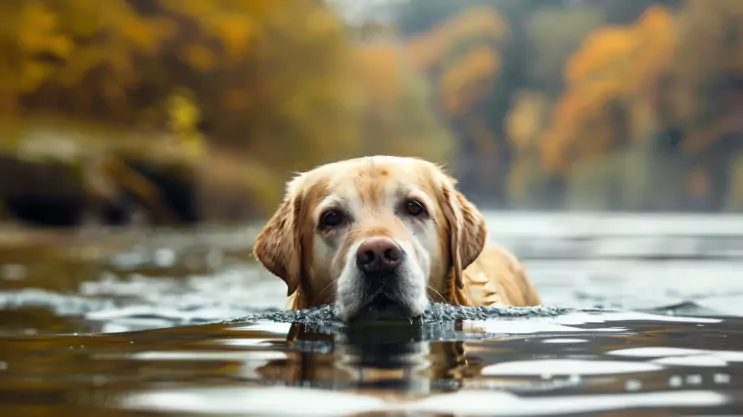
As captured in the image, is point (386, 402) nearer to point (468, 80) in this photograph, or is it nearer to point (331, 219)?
point (331, 219)

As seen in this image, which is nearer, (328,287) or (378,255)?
(378,255)

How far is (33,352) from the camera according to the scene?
4633 mm

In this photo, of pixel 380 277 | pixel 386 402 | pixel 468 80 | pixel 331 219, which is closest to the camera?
pixel 386 402

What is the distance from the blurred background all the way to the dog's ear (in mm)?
18220

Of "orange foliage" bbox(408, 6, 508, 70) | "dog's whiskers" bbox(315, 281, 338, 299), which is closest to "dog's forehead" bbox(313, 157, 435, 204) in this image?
"dog's whiskers" bbox(315, 281, 338, 299)

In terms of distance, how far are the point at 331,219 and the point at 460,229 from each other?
78 cm

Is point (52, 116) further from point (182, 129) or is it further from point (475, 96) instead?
point (475, 96)

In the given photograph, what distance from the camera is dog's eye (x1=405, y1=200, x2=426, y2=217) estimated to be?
5.45 m

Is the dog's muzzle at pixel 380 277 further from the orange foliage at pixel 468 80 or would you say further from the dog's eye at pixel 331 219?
the orange foliage at pixel 468 80

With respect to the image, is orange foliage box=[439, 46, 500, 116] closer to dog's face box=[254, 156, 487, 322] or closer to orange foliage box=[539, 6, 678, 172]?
orange foliage box=[539, 6, 678, 172]

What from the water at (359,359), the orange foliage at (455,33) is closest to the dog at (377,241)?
the water at (359,359)

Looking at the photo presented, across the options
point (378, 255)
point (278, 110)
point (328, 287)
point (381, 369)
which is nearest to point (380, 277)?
point (378, 255)

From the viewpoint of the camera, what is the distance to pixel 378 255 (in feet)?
15.7

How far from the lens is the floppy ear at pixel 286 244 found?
5.82 meters
